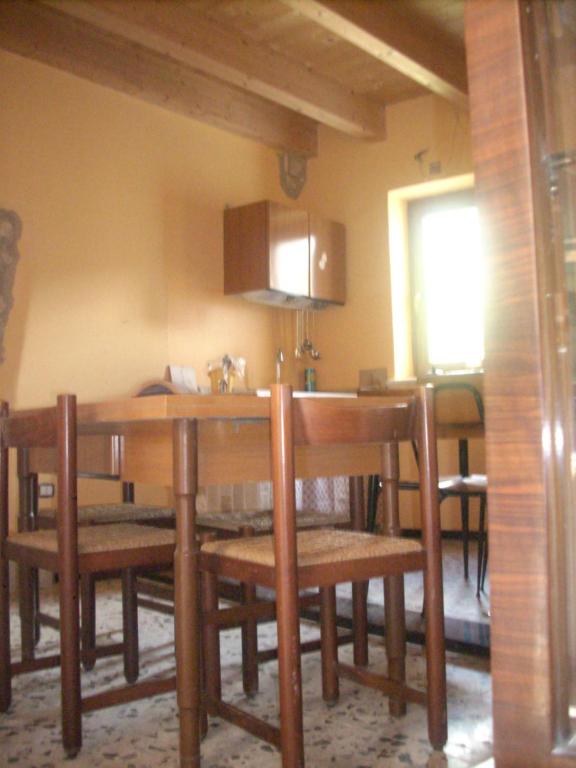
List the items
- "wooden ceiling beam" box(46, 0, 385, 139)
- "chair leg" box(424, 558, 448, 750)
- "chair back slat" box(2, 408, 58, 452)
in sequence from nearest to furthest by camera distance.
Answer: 1. "chair leg" box(424, 558, 448, 750)
2. "chair back slat" box(2, 408, 58, 452)
3. "wooden ceiling beam" box(46, 0, 385, 139)

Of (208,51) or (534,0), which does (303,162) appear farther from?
(534,0)

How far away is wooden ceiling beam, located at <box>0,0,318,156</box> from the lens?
3.93 m

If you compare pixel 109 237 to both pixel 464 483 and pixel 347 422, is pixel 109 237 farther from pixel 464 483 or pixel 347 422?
pixel 347 422

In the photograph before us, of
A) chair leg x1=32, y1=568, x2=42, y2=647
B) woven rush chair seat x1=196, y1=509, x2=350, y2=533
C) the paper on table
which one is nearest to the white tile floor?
chair leg x1=32, y1=568, x2=42, y2=647

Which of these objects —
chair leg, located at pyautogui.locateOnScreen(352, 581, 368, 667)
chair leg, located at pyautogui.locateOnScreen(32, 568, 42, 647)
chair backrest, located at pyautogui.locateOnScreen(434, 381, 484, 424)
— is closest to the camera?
chair leg, located at pyautogui.locateOnScreen(352, 581, 368, 667)

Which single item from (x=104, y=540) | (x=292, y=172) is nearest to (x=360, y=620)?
(x=104, y=540)

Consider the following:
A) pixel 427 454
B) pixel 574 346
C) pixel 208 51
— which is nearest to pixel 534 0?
pixel 574 346

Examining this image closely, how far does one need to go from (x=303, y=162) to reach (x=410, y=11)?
5.64ft

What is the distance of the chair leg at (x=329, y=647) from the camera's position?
192 centimetres

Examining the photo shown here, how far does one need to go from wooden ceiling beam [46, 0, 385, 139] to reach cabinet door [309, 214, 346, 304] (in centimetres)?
66

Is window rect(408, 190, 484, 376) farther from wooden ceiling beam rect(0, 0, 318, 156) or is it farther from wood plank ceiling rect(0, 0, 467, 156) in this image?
wooden ceiling beam rect(0, 0, 318, 156)

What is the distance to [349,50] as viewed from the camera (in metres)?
4.65

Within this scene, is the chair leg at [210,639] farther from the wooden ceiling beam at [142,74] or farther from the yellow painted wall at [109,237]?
the wooden ceiling beam at [142,74]

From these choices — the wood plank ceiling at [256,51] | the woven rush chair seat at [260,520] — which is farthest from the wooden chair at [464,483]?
the wood plank ceiling at [256,51]
